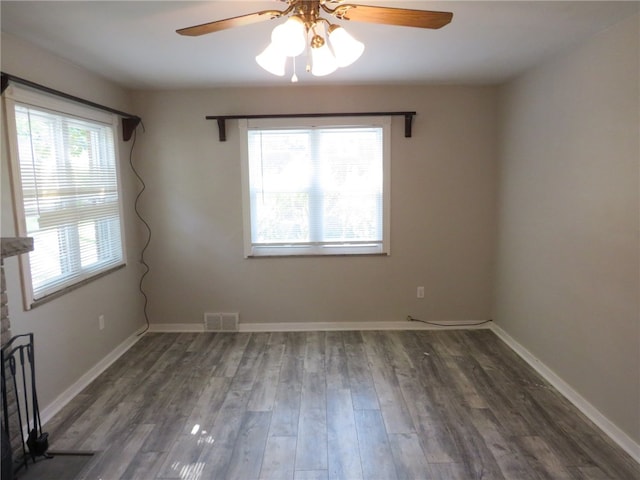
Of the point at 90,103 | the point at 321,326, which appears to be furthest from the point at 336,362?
the point at 90,103

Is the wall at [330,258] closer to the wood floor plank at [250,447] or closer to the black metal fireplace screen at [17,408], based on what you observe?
the wood floor plank at [250,447]

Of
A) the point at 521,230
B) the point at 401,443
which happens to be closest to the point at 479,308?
the point at 521,230

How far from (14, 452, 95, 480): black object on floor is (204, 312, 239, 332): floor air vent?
177 cm

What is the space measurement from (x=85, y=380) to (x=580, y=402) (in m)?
3.48

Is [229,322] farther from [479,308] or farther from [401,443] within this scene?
[479,308]

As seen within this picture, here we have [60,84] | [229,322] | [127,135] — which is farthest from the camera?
[229,322]

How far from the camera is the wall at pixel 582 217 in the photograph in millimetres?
2135

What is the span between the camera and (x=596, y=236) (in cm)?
238

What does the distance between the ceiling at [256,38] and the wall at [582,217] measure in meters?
0.26

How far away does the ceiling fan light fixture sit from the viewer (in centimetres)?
180

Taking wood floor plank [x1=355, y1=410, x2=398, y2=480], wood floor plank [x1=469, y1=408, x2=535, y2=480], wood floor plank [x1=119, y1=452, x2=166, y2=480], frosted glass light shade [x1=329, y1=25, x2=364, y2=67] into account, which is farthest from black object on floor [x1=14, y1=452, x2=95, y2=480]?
frosted glass light shade [x1=329, y1=25, x2=364, y2=67]

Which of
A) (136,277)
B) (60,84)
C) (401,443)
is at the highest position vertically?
(60,84)

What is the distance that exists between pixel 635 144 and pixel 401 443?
6.82ft

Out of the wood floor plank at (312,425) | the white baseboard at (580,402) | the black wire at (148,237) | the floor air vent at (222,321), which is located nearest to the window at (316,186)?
the floor air vent at (222,321)
